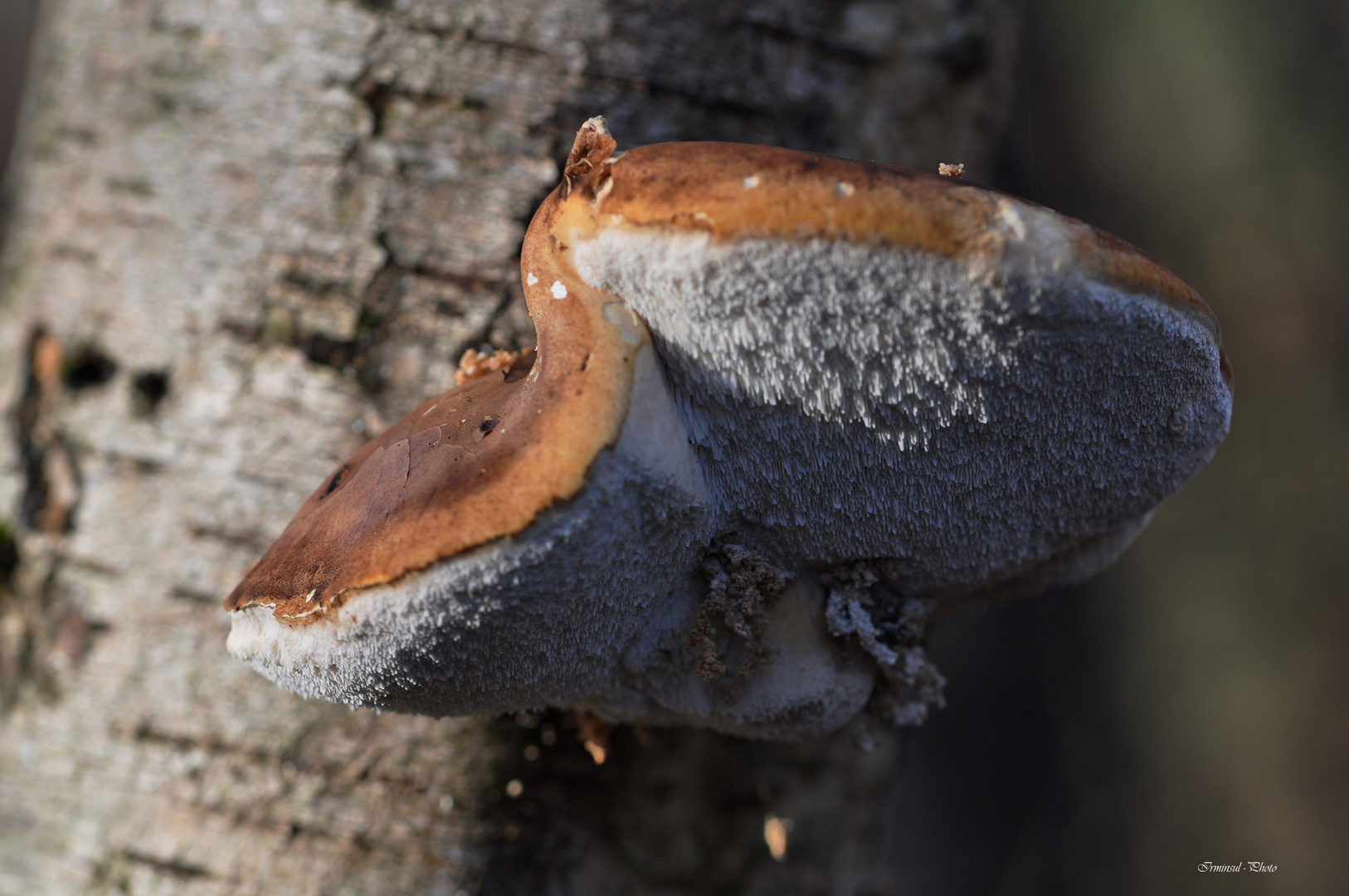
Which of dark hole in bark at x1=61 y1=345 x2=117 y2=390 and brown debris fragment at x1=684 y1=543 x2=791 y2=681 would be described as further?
dark hole in bark at x1=61 y1=345 x2=117 y2=390

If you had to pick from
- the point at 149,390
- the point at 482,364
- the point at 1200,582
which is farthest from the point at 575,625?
the point at 1200,582

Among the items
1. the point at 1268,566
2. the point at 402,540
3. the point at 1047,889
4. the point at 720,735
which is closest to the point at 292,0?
the point at 402,540

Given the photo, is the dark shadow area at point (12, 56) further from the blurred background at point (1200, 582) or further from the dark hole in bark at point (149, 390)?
the blurred background at point (1200, 582)

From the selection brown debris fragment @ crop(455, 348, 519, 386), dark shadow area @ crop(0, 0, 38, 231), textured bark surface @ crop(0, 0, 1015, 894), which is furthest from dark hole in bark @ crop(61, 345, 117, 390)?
dark shadow area @ crop(0, 0, 38, 231)

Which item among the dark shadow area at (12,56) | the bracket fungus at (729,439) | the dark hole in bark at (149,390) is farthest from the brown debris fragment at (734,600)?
the dark shadow area at (12,56)

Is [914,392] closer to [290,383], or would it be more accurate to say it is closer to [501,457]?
[501,457]

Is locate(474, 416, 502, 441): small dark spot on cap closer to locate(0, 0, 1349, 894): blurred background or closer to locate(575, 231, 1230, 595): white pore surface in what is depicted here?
locate(575, 231, 1230, 595): white pore surface
